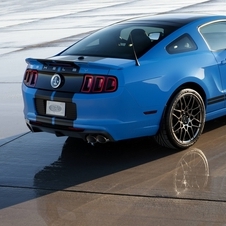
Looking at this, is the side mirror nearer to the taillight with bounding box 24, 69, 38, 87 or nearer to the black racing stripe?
the black racing stripe

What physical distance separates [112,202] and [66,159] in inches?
57.7

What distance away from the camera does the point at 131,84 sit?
21.2 feet

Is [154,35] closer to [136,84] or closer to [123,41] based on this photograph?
[123,41]

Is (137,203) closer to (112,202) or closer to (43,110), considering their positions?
(112,202)

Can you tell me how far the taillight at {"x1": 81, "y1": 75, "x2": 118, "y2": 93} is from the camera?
6.42 metres

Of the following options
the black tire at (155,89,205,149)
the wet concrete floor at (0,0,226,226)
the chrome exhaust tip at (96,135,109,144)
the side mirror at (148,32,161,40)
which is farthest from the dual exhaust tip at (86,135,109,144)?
the side mirror at (148,32,161,40)

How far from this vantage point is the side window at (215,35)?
7539 millimetres

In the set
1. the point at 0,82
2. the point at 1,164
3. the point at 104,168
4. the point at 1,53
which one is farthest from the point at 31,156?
the point at 1,53

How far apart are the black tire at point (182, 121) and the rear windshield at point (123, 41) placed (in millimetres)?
651

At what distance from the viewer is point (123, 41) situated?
7.29 metres

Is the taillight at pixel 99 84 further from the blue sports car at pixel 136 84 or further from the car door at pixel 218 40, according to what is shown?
the car door at pixel 218 40

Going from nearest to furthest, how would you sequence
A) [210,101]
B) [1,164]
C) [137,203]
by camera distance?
[137,203]
[1,164]
[210,101]

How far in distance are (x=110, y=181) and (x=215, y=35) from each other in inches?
97.8

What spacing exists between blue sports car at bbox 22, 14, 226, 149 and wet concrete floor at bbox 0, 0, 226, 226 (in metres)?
0.29
